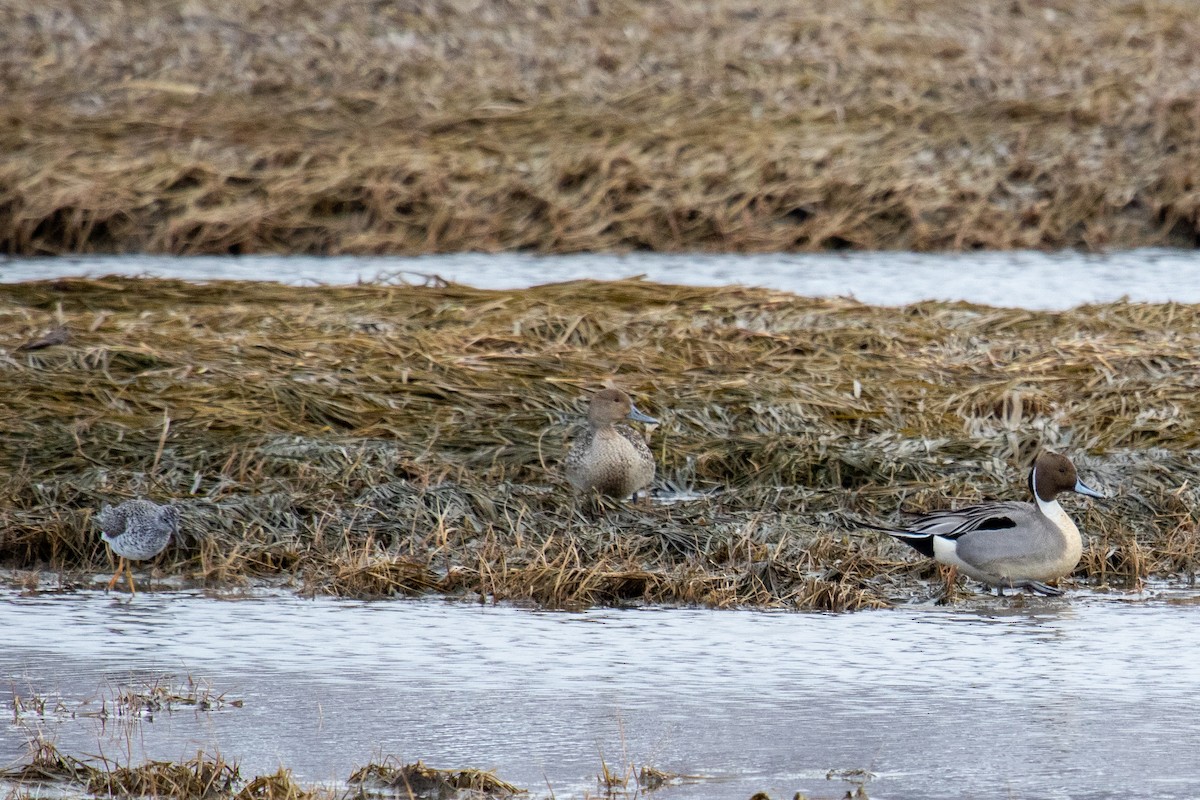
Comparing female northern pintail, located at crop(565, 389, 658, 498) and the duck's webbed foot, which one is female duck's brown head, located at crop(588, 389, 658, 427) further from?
the duck's webbed foot

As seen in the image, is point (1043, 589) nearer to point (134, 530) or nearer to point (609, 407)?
point (609, 407)

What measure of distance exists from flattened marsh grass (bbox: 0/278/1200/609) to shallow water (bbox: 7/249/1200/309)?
127 centimetres

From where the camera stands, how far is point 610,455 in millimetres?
8164

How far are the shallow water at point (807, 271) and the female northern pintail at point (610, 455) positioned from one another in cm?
412

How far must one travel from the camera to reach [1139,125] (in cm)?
1741

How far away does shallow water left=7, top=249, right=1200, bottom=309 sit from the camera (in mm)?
12906

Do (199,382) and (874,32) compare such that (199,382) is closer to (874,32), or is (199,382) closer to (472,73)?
(472,73)

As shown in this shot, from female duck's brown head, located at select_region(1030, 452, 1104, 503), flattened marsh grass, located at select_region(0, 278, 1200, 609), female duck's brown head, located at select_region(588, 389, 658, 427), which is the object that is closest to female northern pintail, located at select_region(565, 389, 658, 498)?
female duck's brown head, located at select_region(588, 389, 658, 427)

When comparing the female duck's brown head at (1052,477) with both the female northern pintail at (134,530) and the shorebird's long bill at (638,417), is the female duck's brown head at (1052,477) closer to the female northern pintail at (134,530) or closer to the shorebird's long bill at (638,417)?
the shorebird's long bill at (638,417)

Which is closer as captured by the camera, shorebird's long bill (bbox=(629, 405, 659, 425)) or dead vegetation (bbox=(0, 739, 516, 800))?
dead vegetation (bbox=(0, 739, 516, 800))

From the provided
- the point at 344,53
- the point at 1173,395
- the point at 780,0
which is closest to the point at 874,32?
the point at 780,0

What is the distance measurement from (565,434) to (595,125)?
9135 millimetres

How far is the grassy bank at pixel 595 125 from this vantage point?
50.8 ft

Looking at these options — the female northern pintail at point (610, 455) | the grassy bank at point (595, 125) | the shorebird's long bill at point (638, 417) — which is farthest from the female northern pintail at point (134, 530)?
the grassy bank at point (595, 125)
